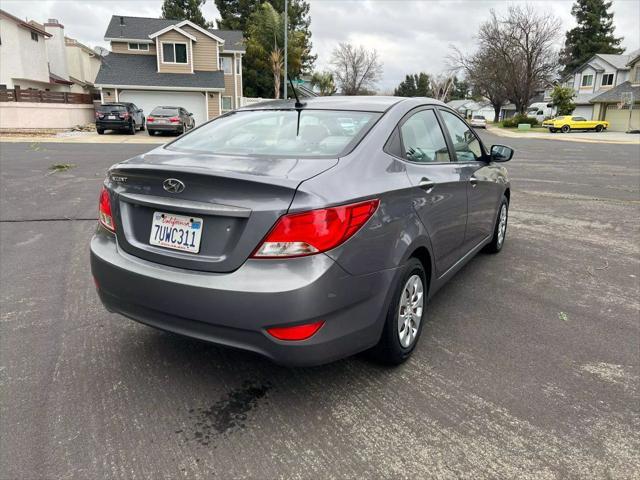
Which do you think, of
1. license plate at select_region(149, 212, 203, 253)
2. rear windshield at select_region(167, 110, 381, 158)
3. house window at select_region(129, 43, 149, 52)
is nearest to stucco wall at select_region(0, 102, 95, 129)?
house window at select_region(129, 43, 149, 52)

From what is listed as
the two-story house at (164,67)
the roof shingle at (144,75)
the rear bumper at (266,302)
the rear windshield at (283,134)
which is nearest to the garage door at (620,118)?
the two-story house at (164,67)

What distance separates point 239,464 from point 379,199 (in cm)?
147

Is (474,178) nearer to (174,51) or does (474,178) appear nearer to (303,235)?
A: (303,235)

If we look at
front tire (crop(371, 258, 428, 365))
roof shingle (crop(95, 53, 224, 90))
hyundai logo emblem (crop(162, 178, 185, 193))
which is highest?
roof shingle (crop(95, 53, 224, 90))

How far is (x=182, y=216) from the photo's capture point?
259 centimetres

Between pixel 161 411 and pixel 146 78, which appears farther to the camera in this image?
pixel 146 78

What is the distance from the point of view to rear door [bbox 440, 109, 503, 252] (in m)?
4.13

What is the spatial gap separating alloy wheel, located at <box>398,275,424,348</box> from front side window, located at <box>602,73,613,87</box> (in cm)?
6438

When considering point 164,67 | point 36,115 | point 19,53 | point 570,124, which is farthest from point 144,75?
point 570,124

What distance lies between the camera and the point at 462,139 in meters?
4.42

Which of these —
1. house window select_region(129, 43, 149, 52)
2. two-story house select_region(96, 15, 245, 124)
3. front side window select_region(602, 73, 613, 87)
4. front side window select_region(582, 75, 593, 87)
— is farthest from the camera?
front side window select_region(582, 75, 593, 87)

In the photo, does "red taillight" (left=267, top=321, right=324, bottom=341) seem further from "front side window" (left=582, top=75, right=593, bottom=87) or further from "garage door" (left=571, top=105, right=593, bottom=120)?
"front side window" (left=582, top=75, right=593, bottom=87)

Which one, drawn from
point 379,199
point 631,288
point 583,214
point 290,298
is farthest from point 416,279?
point 583,214

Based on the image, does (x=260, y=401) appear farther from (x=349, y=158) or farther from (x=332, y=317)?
(x=349, y=158)
